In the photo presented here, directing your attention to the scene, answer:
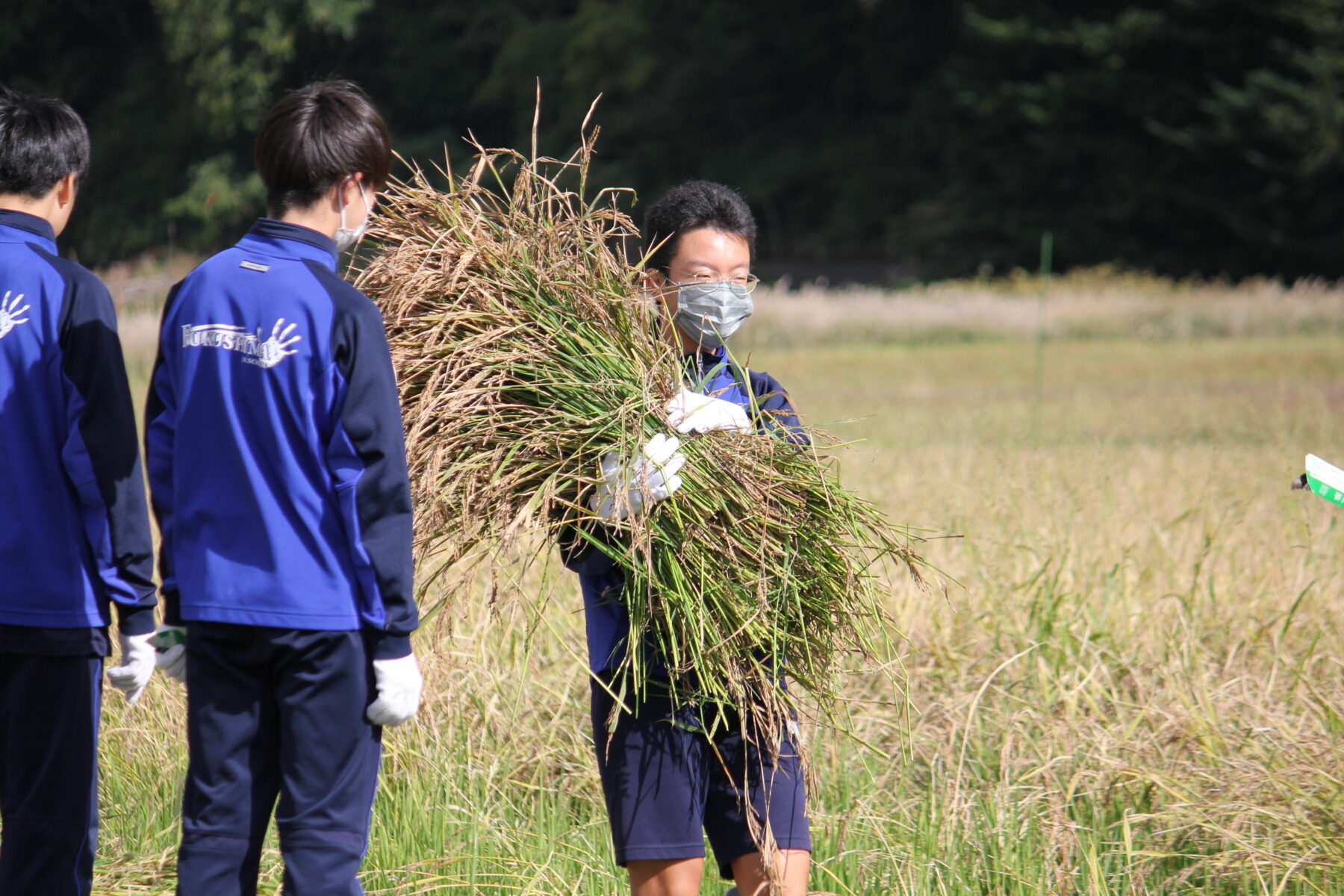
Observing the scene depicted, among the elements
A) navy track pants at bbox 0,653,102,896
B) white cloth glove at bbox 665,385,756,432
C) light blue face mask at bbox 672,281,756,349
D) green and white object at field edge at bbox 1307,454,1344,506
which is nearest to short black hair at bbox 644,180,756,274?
light blue face mask at bbox 672,281,756,349

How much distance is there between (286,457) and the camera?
1.93m

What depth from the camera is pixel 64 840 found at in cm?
224

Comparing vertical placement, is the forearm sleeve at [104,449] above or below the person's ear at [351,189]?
below

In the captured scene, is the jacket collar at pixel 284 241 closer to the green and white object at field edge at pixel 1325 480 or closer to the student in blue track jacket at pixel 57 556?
the student in blue track jacket at pixel 57 556

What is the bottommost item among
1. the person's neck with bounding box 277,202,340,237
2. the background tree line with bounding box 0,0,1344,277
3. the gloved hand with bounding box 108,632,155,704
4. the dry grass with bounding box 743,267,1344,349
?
the dry grass with bounding box 743,267,1344,349

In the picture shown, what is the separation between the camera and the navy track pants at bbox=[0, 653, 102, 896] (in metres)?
2.23

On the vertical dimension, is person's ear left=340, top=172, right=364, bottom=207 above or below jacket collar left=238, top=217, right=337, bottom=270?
above

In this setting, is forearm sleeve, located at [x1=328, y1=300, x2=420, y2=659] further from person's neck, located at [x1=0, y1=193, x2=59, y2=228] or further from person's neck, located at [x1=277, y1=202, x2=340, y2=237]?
person's neck, located at [x1=0, y1=193, x2=59, y2=228]

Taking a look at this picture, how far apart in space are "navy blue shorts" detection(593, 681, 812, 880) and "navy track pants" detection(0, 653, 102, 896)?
904 mm

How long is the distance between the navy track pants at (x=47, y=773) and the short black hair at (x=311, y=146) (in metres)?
0.93

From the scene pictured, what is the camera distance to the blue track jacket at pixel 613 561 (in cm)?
228

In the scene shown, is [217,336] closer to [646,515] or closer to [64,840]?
[646,515]

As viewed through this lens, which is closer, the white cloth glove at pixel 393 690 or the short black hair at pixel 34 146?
the white cloth glove at pixel 393 690

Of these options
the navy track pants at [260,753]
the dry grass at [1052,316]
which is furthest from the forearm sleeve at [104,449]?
the dry grass at [1052,316]
